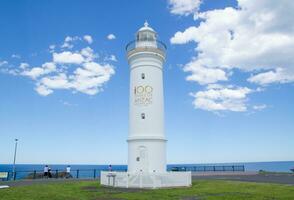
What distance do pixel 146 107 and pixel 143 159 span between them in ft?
13.7

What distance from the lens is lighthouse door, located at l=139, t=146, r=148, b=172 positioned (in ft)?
80.2

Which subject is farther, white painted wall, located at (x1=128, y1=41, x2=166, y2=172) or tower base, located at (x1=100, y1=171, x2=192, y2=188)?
white painted wall, located at (x1=128, y1=41, x2=166, y2=172)

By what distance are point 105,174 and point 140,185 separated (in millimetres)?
3772

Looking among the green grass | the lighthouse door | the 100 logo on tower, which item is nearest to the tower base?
the lighthouse door

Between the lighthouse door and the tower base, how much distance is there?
1.89 meters

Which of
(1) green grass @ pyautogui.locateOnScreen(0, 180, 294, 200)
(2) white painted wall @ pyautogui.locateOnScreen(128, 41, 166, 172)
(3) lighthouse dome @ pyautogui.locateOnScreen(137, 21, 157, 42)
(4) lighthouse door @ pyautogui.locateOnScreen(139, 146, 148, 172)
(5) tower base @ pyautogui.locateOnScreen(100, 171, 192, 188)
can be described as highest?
(3) lighthouse dome @ pyautogui.locateOnScreen(137, 21, 157, 42)

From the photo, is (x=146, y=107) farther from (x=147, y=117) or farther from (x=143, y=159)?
(x=143, y=159)

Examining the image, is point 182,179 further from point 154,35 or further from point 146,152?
point 154,35

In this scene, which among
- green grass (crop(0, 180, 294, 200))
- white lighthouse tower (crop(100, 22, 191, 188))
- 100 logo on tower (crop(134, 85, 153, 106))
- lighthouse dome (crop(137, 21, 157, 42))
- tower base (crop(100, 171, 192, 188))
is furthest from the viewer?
lighthouse dome (crop(137, 21, 157, 42))

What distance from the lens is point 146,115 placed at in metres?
25.2

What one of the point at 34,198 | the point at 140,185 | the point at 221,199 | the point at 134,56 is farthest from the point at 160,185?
the point at 134,56

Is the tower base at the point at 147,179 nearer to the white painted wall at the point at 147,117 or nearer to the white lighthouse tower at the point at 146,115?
the white lighthouse tower at the point at 146,115

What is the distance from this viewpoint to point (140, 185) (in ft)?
72.4

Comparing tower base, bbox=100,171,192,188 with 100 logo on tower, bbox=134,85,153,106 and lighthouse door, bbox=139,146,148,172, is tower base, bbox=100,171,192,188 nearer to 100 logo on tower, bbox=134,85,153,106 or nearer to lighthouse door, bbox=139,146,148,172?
lighthouse door, bbox=139,146,148,172
